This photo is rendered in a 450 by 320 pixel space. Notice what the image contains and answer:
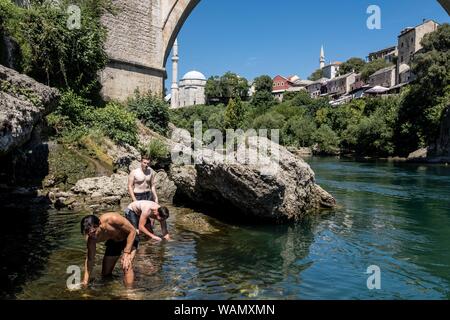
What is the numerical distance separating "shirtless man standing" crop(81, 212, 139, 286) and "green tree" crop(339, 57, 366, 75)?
285ft

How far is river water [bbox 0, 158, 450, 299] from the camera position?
17.0 ft

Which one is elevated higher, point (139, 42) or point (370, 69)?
point (370, 69)

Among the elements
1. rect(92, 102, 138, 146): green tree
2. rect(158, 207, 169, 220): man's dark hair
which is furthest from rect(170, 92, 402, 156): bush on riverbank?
rect(158, 207, 169, 220): man's dark hair

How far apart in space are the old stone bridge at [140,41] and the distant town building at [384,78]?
4863 centimetres

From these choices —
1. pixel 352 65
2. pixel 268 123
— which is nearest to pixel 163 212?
pixel 268 123

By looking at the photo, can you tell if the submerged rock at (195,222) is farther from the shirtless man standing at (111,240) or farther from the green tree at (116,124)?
the green tree at (116,124)

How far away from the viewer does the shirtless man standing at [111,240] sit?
194 inches

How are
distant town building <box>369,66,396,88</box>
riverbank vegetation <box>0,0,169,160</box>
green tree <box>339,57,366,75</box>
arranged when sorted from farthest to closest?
green tree <box>339,57,366,75</box>, distant town building <box>369,66,396,88</box>, riverbank vegetation <box>0,0,169,160</box>

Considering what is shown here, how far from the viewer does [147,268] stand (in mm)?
5867

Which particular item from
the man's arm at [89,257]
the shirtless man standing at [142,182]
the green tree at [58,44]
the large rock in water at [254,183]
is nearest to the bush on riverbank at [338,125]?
the green tree at [58,44]

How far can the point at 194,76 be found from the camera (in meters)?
101

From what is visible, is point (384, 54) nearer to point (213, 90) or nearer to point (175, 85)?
point (213, 90)

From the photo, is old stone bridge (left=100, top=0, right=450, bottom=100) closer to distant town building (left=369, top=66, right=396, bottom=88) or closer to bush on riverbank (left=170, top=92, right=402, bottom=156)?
bush on riverbank (left=170, top=92, right=402, bottom=156)

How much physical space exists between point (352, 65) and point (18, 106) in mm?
88737
